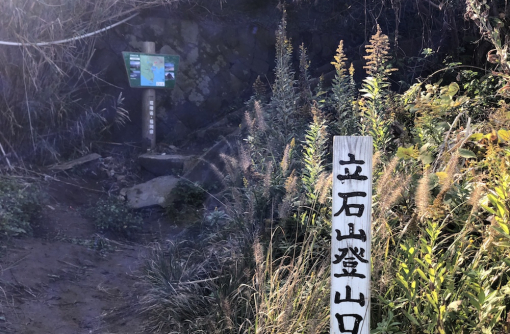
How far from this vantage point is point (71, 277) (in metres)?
4.35

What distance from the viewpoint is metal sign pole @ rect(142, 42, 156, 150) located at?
24.5ft

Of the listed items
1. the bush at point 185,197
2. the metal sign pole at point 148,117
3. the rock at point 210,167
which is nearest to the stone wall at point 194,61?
the metal sign pole at point 148,117

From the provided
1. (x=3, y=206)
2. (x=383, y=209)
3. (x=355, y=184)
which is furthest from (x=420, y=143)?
(x=3, y=206)

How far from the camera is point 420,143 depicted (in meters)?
3.57

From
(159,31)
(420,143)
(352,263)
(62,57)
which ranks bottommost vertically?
(352,263)

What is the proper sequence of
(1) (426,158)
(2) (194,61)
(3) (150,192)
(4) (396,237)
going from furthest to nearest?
(2) (194,61), (3) (150,192), (1) (426,158), (4) (396,237)

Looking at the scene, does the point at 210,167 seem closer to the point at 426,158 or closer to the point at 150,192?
the point at 150,192

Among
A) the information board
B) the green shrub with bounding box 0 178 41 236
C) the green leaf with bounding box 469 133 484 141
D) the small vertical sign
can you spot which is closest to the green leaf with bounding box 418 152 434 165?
the green leaf with bounding box 469 133 484 141

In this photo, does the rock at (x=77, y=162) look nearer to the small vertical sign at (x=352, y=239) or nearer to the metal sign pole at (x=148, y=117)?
the metal sign pole at (x=148, y=117)

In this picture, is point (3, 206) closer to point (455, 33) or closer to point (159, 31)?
point (159, 31)

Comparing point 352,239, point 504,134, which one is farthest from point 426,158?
point 352,239

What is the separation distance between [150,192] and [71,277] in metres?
2.14

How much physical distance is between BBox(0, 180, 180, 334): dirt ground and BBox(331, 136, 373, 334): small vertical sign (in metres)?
1.75

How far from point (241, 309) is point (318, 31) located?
6.07 meters
